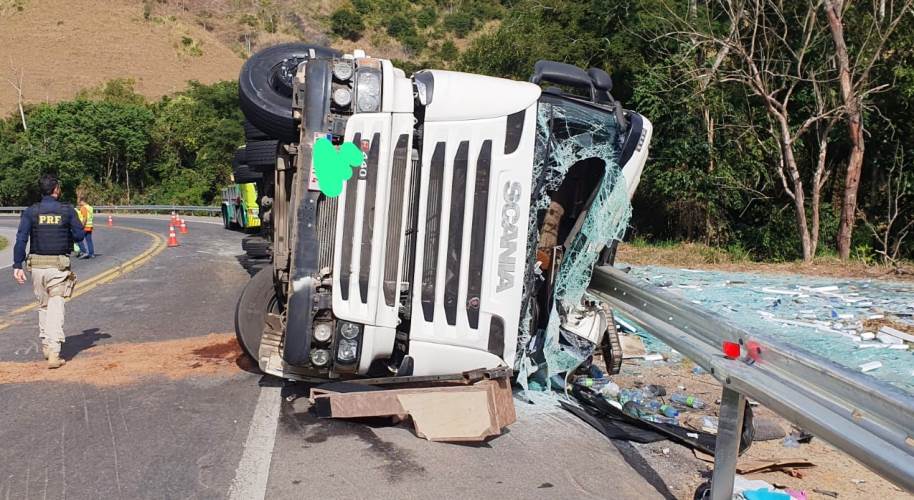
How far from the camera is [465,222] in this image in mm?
5066

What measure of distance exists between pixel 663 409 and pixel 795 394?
2.66 meters

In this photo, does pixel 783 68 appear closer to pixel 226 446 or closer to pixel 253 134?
pixel 253 134

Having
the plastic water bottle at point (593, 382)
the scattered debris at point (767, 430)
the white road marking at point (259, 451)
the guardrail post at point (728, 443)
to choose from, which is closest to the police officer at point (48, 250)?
the white road marking at point (259, 451)

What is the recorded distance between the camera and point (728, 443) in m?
3.67

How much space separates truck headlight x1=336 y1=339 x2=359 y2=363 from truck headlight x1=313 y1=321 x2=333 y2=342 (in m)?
0.10

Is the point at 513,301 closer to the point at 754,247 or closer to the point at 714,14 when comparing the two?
the point at 754,247

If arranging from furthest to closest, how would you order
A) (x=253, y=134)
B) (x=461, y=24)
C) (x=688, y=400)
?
1. (x=461, y=24)
2. (x=253, y=134)
3. (x=688, y=400)

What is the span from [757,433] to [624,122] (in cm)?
248

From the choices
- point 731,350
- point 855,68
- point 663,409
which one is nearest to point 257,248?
point 663,409

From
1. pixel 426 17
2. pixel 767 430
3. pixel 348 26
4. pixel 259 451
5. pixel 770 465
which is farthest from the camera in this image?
pixel 426 17

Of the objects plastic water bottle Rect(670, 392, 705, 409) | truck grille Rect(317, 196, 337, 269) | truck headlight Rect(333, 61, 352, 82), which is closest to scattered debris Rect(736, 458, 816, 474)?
plastic water bottle Rect(670, 392, 705, 409)

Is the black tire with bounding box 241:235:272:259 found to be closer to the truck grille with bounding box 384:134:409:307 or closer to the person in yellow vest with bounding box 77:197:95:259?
the truck grille with bounding box 384:134:409:307

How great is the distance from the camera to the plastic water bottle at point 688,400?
5.99 metres

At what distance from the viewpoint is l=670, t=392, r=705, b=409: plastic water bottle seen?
19.6 ft
